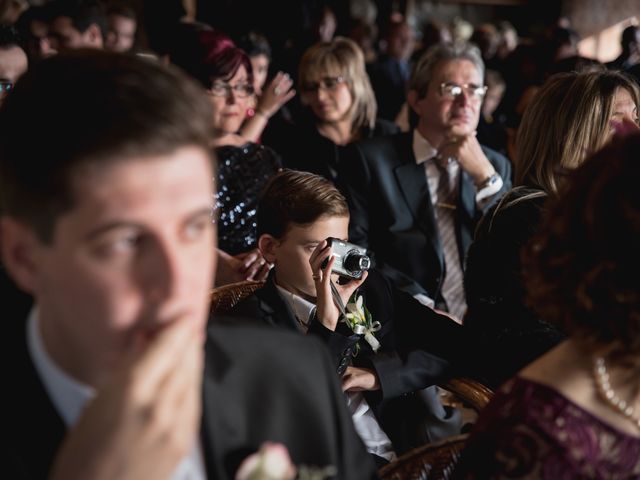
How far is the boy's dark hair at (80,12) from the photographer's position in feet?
12.4

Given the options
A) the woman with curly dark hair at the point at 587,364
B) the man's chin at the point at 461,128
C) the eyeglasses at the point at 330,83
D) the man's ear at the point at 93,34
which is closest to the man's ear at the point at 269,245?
the woman with curly dark hair at the point at 587,364

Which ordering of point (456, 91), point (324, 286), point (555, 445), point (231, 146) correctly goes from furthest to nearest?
1. point (456, 91)
2. point (231, 146)
3. point (324, 286)
4. point (555, 445)

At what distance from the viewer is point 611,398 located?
3.26ft

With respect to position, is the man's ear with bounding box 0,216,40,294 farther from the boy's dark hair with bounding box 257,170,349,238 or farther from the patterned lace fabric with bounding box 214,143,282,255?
the patterned lace fabric with bounding box 214,143,282,255

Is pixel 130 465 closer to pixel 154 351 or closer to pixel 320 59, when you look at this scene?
pixel 154 351

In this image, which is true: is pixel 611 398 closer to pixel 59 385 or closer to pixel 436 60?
pixel 59 385

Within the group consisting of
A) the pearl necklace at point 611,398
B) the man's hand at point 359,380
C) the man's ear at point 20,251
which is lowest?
the man's hand at point 359,380

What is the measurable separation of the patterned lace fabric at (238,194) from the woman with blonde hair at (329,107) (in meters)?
0.57

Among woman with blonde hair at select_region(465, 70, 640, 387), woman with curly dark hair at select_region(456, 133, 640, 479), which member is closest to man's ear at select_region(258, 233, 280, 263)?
woman with blonde hair at select_region(465, 70, 640, 387)

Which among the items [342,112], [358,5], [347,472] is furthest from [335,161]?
[358,5]

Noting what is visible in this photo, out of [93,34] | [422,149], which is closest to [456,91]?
[422,149]

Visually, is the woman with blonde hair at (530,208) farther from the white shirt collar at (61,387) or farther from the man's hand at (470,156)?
the white shirt collar at (61,387)

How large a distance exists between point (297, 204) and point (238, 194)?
923 mm

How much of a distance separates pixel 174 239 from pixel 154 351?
0.13 m
